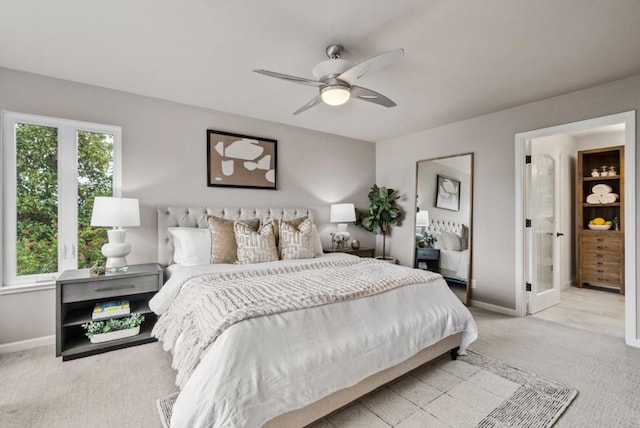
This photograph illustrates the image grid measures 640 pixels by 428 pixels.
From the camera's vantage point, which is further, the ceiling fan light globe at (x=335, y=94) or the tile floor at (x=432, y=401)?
the ceiling fan light globe at (x=335, y=94)

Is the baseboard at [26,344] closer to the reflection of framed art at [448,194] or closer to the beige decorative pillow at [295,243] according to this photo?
the beige decorative pillow at [295,243]

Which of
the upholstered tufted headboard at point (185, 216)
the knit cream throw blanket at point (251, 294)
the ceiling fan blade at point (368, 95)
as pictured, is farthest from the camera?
the upholstered tufted headboard at point (185, 216)

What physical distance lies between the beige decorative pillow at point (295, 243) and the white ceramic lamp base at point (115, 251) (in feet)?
4.98

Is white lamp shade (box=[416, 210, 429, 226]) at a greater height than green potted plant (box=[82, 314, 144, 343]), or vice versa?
white lamp shade (box=[416, 210, 429, 226])

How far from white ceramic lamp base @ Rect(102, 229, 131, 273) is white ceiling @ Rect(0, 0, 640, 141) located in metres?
1.50

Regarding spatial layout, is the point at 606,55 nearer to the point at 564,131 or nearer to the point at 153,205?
the point at 564,131

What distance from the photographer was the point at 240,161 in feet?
12.9

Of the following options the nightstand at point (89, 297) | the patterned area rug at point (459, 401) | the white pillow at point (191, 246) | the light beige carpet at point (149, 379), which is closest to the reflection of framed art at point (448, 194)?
the light beige carpet at point (149, 379)

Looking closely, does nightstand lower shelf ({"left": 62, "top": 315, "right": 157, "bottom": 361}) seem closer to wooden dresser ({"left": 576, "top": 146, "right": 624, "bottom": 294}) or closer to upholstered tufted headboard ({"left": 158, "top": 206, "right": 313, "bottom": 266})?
upholstered tufted headboard ({"left": 158, "top": 206, "right": 313, "bottom": 266})

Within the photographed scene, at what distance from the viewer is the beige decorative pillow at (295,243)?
3.31 m

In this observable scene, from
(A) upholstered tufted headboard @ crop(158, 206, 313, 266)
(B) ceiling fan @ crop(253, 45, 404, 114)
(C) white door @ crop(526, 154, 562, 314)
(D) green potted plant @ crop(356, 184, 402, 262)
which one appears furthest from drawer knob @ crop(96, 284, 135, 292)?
(C) white door @ crop(526, 154, 562, 314)

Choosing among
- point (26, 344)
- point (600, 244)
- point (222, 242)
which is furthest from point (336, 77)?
point (600, 244)

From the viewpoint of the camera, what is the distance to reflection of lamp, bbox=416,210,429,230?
468cm

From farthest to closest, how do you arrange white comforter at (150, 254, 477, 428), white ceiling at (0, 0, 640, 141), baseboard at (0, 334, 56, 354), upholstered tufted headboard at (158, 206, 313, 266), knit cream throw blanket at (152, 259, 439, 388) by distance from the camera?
upholstered tufted headboard at (158, 206, 313, 266) → baseboard at (0, 334, 56, 354) → white ceiling at (0, 0, 640, 141) → knit cream throw blanket at (152, 259, 439, 388) → white comforter at (150, 254, 477, 428)
